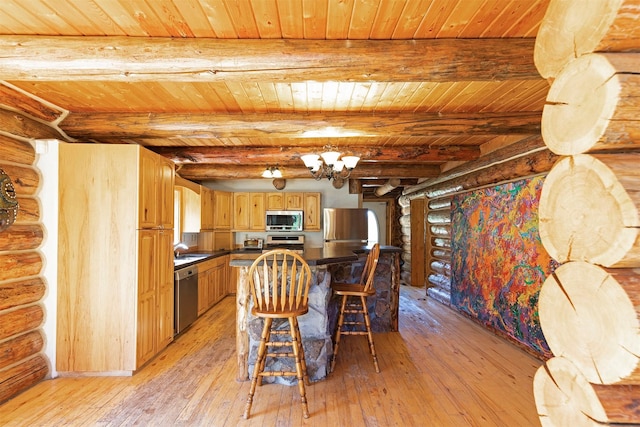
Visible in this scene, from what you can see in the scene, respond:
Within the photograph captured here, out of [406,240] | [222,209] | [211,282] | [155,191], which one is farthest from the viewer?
[406,240]

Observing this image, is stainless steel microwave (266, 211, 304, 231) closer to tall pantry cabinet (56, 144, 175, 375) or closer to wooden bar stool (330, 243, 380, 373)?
wooden bar stool (330, 243, 380, 373)

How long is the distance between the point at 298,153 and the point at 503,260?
297 cm

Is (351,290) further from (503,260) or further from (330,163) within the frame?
(503,260)

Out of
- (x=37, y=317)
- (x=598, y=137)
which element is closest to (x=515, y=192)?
(x=598, y=137)

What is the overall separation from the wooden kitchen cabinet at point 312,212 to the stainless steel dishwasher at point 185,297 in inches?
101

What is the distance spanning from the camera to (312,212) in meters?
6.59

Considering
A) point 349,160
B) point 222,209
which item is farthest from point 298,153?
point 222,209

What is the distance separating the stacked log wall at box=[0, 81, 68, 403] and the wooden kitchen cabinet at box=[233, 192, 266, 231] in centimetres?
371

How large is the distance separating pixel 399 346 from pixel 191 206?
13.3 ft

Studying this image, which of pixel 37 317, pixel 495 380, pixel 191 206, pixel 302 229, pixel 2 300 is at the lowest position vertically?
pixel 495 380

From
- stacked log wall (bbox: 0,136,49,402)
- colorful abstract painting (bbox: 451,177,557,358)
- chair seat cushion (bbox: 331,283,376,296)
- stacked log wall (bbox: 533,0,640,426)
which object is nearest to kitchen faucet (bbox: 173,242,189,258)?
stacked log wall (bbox: 0,136,49,402)

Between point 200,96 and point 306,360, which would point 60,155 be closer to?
point 200,96

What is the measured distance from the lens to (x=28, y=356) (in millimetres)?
2797

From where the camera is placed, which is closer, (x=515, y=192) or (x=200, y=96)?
(x=200, y=96)
